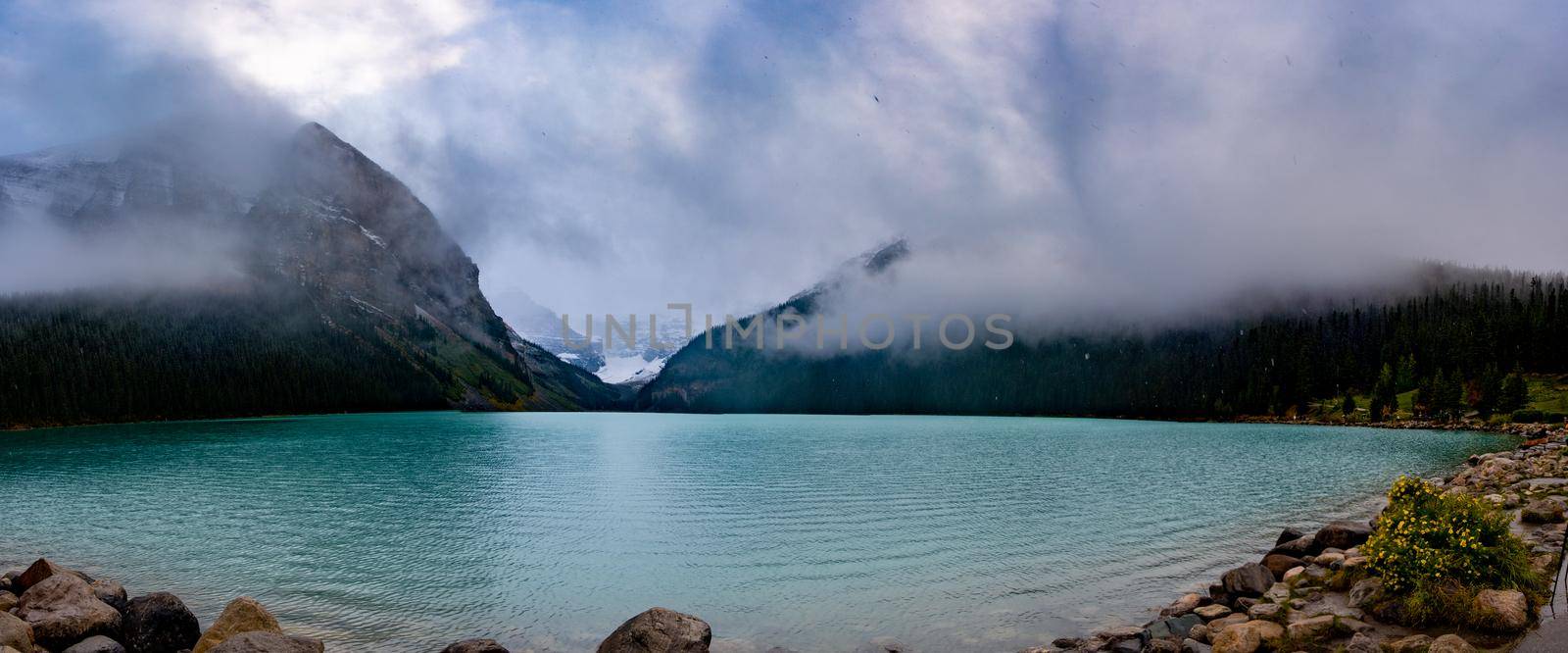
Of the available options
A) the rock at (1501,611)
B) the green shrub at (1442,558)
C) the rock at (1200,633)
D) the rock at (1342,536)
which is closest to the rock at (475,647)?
the rock at (1200,633)

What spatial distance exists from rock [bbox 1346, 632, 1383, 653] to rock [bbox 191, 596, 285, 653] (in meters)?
20.8

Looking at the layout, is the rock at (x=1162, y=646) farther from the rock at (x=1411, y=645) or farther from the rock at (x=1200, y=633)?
the rock at (x=1411, y=645)

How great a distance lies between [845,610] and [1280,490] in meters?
37.7

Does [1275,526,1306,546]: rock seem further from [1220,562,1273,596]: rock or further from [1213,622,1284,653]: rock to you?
[1213,622,1284,653]: rock

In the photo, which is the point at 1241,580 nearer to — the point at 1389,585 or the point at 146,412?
the point at 1389,585

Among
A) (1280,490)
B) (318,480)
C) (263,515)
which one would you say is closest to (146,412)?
(318,480)

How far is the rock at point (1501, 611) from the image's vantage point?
1281 cm

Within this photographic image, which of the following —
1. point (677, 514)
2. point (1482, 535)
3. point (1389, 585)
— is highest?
point (1482, 535)

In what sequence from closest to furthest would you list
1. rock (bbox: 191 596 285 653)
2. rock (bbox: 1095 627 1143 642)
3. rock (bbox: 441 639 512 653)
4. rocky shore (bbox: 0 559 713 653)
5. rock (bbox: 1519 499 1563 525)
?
rocky shore (bbox: 0 559 713 653) → rock (bbox: 191 596 285 653) → rock (bbox: 441 639 512 653) → rock (bbox: 1095 627 1143 642) → rock (bbox: 1519 499 1563 525)

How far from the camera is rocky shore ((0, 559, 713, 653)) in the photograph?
1515cm

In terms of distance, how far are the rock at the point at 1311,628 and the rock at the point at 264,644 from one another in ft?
64.2

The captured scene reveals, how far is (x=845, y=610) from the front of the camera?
20875 millimetres

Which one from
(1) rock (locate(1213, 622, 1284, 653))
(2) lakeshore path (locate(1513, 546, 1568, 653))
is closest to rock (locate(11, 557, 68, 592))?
(1) rock (locate(1213, 622, 1284, 653))

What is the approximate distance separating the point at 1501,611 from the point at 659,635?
1573cm
